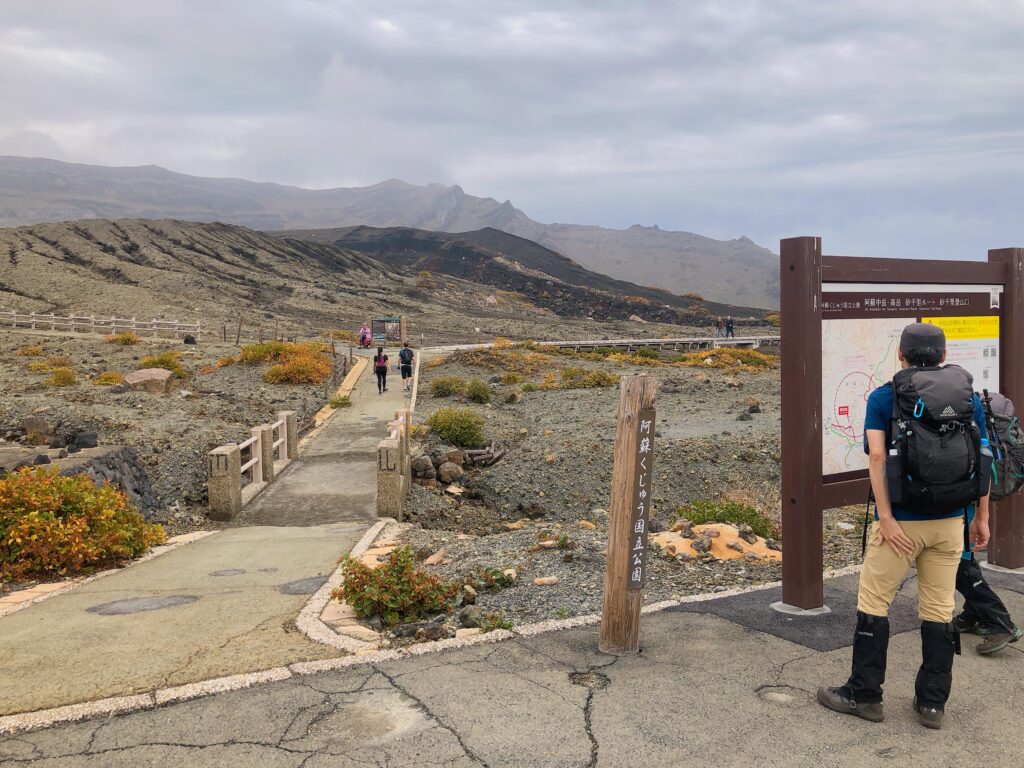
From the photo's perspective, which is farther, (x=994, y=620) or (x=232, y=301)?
(x=232, y=301)

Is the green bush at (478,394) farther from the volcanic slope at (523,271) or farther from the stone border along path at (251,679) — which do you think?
the volcanic slope at (523,271)

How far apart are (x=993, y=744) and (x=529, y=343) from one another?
38.7 m

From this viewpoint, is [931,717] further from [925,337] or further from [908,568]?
[925,337]

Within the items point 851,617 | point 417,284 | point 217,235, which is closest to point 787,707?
point 851,617

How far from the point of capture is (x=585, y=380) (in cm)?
3017

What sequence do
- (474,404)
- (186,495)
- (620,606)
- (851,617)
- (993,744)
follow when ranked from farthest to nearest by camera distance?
(474,404)
(186,495)
(851,617)
(620,606)
(993,744)

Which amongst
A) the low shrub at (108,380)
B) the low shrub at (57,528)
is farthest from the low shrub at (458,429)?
the low shrub at (108,380)

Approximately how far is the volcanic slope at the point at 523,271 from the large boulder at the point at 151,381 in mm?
63804

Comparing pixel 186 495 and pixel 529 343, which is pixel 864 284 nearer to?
pixel 186 495

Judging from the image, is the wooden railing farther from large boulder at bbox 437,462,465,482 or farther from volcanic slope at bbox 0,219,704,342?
large boulder at bbox 437,462,465,482

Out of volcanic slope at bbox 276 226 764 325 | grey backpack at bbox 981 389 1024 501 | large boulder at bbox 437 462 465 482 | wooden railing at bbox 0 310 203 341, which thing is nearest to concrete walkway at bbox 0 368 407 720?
grey backpack at bbox 981 389 1024 501

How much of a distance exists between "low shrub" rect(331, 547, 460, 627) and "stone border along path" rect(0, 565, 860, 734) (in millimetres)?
618

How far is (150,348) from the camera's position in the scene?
111 ft

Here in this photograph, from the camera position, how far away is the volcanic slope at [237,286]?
187 feet
